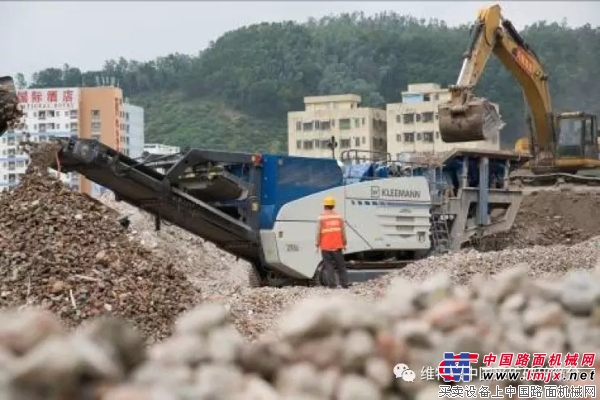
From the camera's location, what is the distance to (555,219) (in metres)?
18.7

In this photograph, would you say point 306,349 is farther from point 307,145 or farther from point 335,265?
point 307,145

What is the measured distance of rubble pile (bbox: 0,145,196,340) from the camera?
797 centimetres

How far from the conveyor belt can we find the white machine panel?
15.2 inches

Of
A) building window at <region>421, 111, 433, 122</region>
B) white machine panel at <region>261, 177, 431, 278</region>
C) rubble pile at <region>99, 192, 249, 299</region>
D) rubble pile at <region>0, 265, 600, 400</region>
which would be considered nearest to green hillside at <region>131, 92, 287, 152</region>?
building window at <region>421, 111, 433, 122</region>

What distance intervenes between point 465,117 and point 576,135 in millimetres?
4707

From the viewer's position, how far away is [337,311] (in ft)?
12.6

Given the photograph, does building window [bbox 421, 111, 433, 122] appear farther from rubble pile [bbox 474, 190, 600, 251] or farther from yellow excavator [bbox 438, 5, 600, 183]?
rubble pile [bbox 474, 190, 600, 251]

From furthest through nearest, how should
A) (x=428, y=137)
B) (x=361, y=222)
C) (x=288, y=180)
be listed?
(x=428, y=137), (x=361, y=222), (x=288, y=180)

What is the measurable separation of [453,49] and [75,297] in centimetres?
7595

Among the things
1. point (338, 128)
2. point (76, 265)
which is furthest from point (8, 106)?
point (338, 128)

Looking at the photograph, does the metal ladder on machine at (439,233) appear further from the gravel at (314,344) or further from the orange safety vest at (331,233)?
the gravel at (314,344)

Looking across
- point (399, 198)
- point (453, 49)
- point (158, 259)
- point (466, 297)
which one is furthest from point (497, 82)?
point (466, 297)

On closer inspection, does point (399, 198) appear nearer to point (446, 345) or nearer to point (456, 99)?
point (456, 99)

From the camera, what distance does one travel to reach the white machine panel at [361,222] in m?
12.6
